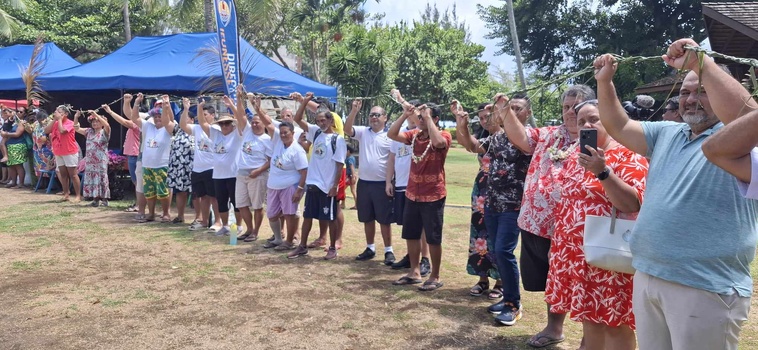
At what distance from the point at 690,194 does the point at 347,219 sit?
769 centimetres

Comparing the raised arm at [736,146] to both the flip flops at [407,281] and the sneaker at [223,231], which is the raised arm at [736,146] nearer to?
the flip flops at [407,281]

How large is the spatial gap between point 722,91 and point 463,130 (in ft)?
9.56

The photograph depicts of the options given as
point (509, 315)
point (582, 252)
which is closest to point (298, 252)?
point (509, 315)

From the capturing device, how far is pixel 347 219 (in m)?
9.79

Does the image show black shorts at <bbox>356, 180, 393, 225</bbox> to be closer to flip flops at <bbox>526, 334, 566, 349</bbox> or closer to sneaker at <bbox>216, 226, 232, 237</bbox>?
sneaker at <bbox>216, 226, 232, 237</bbox>

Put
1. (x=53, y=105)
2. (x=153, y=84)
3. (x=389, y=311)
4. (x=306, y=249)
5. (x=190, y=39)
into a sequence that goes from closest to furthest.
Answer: (x=389, y=311), (x=306, y=249), (x=153, y=84), (x=190, y=39), (x=53, y=105)

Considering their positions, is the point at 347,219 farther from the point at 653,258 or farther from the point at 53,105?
the point at 53,105

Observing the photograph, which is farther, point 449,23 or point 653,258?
point 449,23

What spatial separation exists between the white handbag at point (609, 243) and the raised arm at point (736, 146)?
868 mm

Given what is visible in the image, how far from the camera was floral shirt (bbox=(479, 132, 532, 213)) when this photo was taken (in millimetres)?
4734

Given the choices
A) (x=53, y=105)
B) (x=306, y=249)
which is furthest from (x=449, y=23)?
(x=306, y=249)

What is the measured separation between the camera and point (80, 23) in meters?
28.5

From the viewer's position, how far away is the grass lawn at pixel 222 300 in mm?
4465

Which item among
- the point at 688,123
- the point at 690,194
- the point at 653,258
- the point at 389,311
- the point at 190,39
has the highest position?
the point at 190,39
